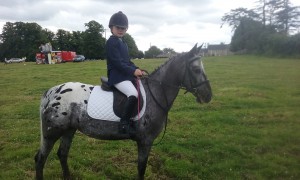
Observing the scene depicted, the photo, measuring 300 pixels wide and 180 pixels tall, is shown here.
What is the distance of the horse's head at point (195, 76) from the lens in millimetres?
7137

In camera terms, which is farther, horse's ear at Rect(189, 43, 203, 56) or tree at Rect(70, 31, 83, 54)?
tree at Rect(70, 31, 83, 54)

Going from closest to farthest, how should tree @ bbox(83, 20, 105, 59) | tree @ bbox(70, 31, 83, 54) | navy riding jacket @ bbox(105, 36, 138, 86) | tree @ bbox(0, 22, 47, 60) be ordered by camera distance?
navy riding jacket @ bbox(105, 36, 138, 86), tree @ bbox(83, 20, 105, 59), tree @ bbox(70, 31, 83, 54), tree @ bbox(0, 22, 47, 60)

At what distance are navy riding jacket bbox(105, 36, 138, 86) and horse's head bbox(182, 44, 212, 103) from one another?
121 cm

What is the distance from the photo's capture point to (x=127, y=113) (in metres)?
6.86

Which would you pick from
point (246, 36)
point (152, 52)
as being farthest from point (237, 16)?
point (152, 52)

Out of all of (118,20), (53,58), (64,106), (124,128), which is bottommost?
(124,128)

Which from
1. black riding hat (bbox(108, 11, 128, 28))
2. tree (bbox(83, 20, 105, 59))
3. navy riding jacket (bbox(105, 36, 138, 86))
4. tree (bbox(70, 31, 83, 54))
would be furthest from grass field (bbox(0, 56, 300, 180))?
tree (bbox(70, 31, 83, 54))

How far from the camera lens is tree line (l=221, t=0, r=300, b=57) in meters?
68.9

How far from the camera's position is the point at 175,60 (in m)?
7.36

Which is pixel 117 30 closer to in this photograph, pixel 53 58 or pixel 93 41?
pixel 53 58

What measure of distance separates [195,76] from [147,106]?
128 centimetres

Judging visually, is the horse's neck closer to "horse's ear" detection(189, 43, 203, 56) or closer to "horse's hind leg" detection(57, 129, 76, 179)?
"horse's ear" detection(189, 43, 203, 56)

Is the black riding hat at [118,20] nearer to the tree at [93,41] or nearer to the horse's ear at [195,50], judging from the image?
the horse's ear at [195,50]

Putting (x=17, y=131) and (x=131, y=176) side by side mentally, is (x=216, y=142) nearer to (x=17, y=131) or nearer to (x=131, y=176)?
(x=131, y=176)
